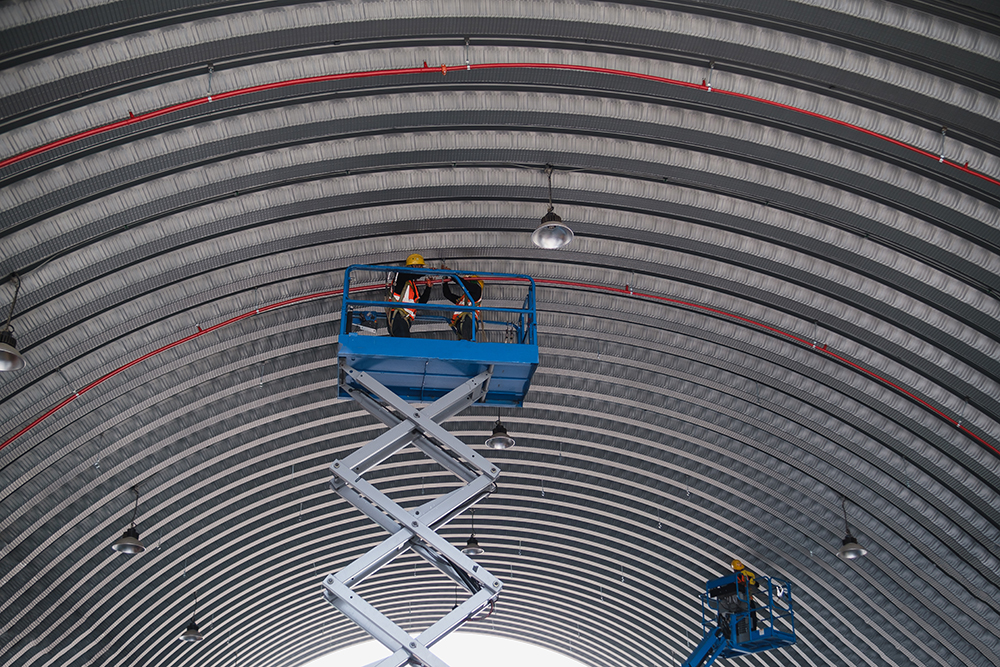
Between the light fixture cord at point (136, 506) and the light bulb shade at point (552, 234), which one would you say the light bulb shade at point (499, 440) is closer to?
the light bulb shade at point (552, 234)

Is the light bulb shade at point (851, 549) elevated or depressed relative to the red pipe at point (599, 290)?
depressed

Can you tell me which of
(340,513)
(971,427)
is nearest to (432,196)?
(971,427)

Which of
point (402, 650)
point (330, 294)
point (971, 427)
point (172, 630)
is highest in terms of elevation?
point (330, 294)

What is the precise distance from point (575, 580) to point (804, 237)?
18.5m

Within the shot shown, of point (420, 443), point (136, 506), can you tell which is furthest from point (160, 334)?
point (420, 443)

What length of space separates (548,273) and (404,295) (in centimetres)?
375

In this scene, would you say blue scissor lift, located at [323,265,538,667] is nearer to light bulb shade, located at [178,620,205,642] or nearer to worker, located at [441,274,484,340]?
worker, located at [441,274,484,340]

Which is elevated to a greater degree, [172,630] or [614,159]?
[614,159]

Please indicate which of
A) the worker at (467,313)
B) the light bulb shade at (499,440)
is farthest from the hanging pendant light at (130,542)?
the worker at (467,313)

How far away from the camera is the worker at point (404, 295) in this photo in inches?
469

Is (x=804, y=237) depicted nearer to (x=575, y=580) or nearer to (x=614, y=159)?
(x=614, y=159)

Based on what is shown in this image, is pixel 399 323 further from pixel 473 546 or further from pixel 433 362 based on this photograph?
pixel 473 546

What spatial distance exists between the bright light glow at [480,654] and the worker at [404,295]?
Answer: 25.8 meters

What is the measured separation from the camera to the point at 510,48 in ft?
35.3
